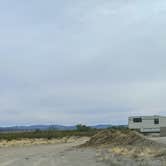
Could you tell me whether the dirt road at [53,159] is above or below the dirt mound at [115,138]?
below

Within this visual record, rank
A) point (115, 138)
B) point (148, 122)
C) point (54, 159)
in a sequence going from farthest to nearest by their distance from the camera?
point (148, 122) → point (115, 138) → point (54, 159)

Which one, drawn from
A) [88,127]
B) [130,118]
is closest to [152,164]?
[130,118]

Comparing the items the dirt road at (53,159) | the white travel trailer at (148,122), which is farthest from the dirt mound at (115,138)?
the white travel trailer at (148,122)

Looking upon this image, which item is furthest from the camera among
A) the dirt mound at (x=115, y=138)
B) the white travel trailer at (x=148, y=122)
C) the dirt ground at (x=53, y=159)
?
the white travel trailer at (x=148, y=122)

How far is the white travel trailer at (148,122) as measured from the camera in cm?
9500

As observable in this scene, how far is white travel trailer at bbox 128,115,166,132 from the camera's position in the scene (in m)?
95.0

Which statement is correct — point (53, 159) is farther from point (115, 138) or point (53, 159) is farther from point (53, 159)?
point (115, 138)

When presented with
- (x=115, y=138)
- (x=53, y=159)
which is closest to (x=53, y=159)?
(x=53, y=159)

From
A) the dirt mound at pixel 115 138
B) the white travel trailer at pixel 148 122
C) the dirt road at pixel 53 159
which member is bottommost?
the dirt road at pixel 53 159

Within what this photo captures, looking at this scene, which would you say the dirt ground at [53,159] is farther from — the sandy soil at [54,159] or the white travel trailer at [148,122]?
the white travel trailer at [148,122]

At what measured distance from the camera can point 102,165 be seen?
26516mm

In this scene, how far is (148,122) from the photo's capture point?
95.2 metres

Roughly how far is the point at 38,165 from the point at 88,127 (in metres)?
92.1

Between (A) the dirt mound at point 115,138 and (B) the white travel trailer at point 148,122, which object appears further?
(B) the white travel trailer at point 148,122
